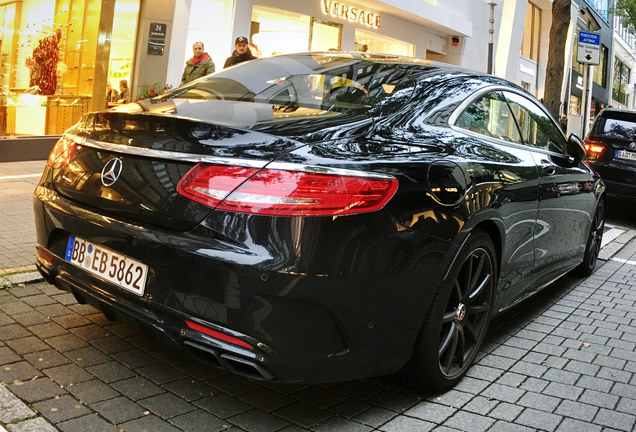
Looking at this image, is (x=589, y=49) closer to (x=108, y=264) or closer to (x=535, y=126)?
(x=535, y=126)

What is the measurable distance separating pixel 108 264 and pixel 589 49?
49.4ft

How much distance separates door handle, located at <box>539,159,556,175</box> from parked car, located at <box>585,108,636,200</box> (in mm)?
6045

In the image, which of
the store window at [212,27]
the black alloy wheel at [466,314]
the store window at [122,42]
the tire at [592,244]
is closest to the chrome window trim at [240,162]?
the black alloy wheel at [466,314]

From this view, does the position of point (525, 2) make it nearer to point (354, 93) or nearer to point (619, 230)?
point (619, 230)

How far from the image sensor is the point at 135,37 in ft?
42.3

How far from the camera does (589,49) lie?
1586 centimetres

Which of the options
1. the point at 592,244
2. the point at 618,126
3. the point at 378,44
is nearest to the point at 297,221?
the point at 592,244

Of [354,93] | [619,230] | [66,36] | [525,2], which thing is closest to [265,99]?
[354,93]

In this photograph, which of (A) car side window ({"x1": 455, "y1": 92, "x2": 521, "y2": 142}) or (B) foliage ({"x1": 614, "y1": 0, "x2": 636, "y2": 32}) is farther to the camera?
(B) foliage ({"x1": 614, "y1": 0, "x2": 636, "y2": 32})

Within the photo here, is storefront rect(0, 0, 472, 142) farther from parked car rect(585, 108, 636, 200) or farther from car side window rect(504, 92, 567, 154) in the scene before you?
car side window rect(504, 92, 567, 154)

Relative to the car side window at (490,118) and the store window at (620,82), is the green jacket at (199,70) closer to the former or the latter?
the car side window at (490,118)

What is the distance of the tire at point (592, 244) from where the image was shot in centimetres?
630

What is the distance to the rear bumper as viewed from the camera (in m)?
2.70

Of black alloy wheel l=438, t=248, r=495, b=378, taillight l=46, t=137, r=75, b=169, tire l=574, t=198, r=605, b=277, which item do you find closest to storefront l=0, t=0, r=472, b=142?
taillight l=46, t=137, r=75, b=169
